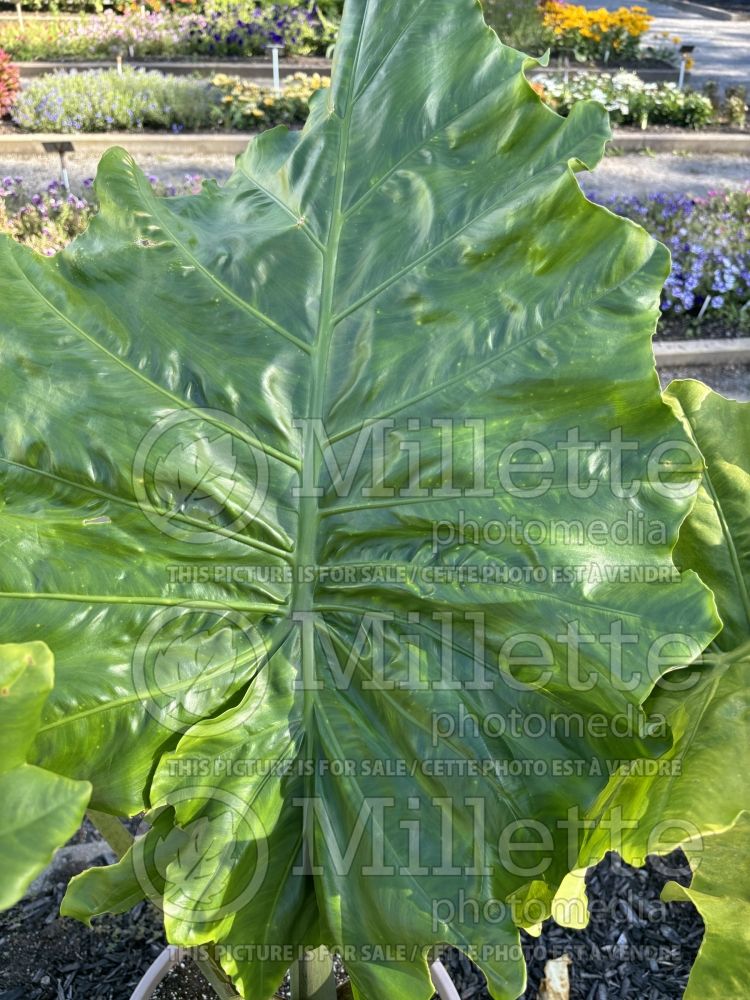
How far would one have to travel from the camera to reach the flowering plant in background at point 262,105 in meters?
8.45

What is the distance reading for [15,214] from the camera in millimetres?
5504

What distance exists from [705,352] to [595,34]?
7.38 meters

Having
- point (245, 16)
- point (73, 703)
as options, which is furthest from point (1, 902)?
point (245, 16)

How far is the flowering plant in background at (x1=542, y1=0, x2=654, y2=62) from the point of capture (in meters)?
10.8

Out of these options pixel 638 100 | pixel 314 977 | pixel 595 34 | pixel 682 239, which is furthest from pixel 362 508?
pixel 595 34

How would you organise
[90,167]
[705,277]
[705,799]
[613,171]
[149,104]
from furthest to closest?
[149,104]
[613,171]
[90,167]
[705,277]
[705,799]

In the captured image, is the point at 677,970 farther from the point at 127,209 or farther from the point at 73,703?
the point at 127,209

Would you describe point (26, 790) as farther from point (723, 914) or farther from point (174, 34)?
point (174, 34)

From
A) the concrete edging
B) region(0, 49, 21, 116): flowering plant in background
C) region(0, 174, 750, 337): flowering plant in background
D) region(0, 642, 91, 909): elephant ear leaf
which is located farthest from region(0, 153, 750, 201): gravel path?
region(0, 642, 91, 909): elephant ear leaf

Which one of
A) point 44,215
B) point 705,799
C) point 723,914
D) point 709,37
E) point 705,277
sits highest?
point 705,799

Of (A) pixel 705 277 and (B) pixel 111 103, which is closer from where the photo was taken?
(A) pixel 705 277

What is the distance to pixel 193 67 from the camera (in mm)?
10133

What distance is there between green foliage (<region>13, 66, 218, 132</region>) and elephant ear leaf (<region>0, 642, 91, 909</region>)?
8244 mm

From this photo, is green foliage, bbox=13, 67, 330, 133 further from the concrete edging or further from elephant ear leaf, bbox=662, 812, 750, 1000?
elephant ear leaf, bbox=662, 812, 750, 1000
